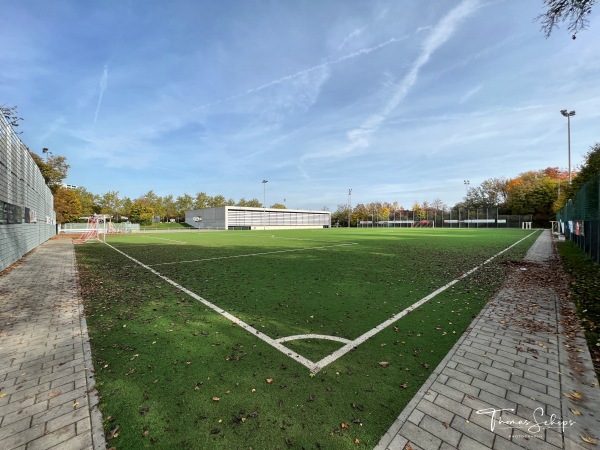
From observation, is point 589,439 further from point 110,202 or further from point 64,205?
point 110,202

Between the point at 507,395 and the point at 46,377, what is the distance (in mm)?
5226

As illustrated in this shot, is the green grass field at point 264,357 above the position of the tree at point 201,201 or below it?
below

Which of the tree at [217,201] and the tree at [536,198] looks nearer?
the tree at [536,198]

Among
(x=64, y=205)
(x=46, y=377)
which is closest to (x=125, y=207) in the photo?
(x=64, y=205)

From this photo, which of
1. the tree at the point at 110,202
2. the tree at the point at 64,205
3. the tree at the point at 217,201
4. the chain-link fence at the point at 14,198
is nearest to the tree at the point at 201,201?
the tree at the point at 217,201

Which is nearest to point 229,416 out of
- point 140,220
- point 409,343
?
point 409,343

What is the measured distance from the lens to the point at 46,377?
3.29 meters

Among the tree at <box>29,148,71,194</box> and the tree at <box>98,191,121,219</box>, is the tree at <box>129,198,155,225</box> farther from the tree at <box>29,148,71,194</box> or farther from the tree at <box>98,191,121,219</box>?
the tree at <box>29,148,71,194</box>

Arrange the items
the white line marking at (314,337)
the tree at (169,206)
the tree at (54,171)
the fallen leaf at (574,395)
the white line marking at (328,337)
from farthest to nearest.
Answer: the tree at (169,206)
the tree at (54,171)
the white line marking at (314,337)
the white line marking at (328,337)
the fallen leaf at (574,395)

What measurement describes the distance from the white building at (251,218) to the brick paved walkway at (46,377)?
2271 inches

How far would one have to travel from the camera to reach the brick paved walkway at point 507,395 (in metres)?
2.32

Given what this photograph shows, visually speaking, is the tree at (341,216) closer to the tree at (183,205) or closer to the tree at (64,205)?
the tree at (183,205)

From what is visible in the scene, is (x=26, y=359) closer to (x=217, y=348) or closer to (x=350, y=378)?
(x=217, y=348)

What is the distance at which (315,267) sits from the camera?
10.7 m
